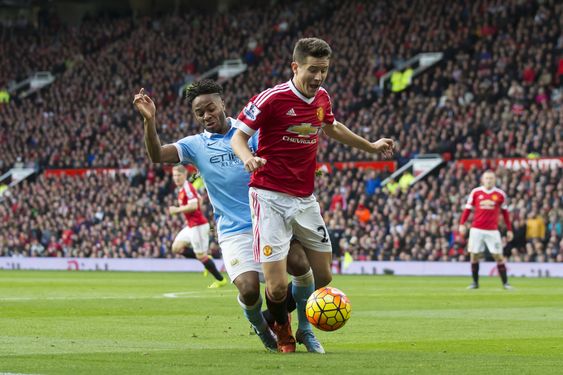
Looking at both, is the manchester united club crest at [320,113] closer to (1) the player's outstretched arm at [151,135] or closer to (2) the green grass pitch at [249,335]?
(1) the player's outstretched arm at [151,135]

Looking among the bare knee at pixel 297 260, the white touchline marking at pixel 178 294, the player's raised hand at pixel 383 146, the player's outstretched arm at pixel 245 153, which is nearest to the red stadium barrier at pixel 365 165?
the white touchline marking at pixel 178 294

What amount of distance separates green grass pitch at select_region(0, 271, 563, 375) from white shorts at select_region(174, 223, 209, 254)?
7.09 ft

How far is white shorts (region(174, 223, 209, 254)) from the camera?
24.1 m

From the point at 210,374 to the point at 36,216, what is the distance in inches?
1389

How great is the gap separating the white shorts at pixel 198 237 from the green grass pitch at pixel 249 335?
7.09 ft

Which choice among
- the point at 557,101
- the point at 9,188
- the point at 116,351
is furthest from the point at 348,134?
the point at 9,188

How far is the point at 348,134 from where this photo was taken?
10219 mm

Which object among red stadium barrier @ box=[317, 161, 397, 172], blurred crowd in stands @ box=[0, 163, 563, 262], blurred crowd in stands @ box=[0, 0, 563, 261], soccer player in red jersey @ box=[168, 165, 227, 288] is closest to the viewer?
soccer player in red jersey @ box=[168, 165, 227, 288]

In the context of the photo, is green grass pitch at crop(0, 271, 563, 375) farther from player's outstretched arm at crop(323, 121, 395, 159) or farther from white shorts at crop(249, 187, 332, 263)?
player's outstretched arm at crop(323, 121, 395, 159)

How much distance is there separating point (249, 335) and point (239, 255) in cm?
226

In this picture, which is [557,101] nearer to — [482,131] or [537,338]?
[482,131]

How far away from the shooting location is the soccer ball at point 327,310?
936 centimetres

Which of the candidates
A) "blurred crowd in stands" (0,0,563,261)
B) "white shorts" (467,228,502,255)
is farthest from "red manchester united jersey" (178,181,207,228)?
"blurred crowd in stands" (0,0,563,261)

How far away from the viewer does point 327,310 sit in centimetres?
936
